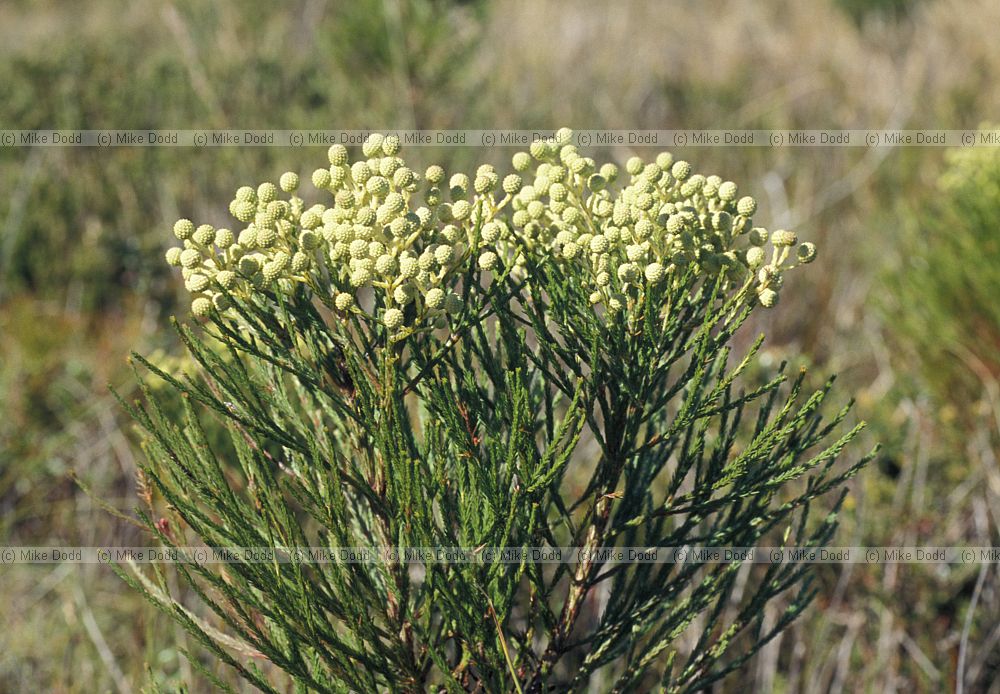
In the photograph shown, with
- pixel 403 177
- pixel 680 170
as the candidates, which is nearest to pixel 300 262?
pixel 403 177

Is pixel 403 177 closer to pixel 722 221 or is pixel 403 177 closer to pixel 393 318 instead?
pixel 393 318

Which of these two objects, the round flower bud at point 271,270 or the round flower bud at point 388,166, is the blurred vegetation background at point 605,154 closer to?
the round flower bud at point 271,270

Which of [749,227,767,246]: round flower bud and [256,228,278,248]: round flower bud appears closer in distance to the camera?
[256,228,278,248]: round flower bud

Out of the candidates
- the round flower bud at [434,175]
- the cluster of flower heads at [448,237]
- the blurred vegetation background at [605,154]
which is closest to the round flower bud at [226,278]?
the cluster of flower heads at [448,237]

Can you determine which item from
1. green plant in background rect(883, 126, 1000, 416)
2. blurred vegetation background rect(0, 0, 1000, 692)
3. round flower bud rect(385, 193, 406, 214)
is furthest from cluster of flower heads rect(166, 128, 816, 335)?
green plant in background rect(883, 126, 1000, 416)

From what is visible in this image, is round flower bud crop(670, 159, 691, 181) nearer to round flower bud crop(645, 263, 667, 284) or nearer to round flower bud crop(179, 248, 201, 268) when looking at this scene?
round flower bud crop(645, 263, 667, 284)

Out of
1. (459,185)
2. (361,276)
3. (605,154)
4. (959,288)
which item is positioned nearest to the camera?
(361,276)

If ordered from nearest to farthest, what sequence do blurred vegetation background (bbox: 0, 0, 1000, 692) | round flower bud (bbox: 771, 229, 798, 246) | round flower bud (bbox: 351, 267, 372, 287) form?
1. round flower bud (bbox: 351, 267, 372, 287)
2. round flower bud (bbox: 771, 229, 798, 246)
3. blurred vegetation background (bbox: 0, 0, 1000, 692)

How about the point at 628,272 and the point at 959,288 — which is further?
the point at 959,288

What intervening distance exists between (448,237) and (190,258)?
0.81 ft

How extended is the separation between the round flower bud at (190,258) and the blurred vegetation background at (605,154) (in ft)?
1.46

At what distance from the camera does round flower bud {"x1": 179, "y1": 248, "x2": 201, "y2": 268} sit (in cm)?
83

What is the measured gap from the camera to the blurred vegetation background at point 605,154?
202 cm

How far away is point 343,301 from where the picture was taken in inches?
32.7
